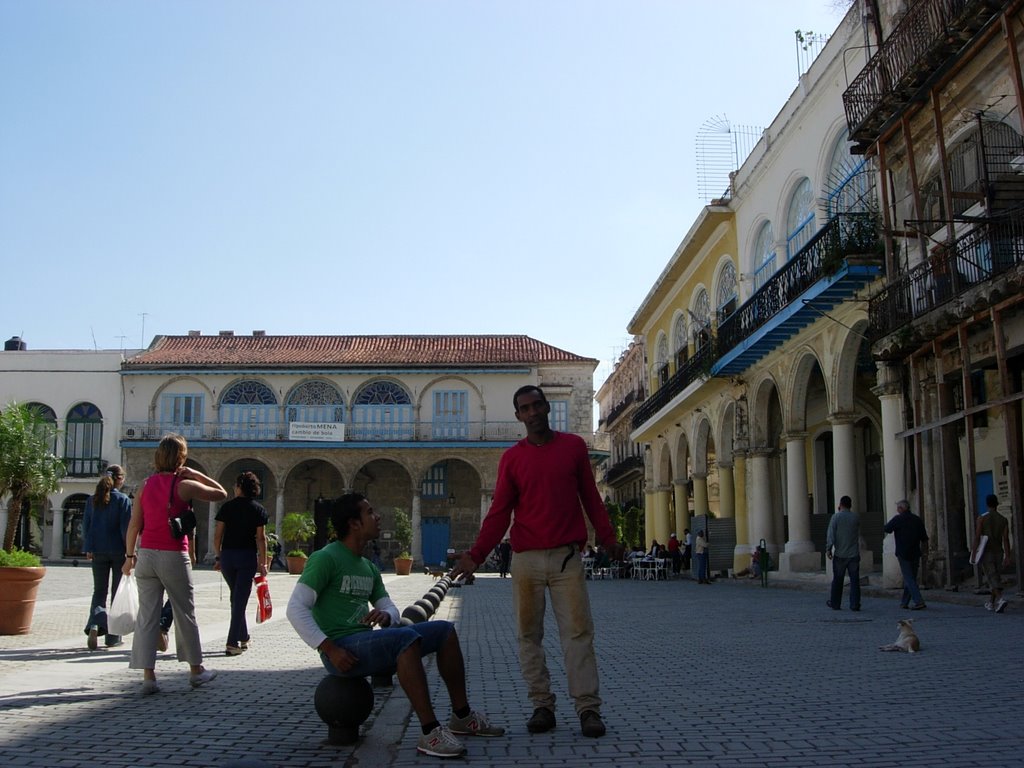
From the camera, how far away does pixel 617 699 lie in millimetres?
6449

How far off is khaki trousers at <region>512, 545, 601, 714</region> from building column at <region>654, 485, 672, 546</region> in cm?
3111

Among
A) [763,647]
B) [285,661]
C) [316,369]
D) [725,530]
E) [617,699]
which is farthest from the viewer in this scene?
[316,369]

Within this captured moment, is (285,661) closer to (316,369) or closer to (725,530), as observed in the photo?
(725,530)

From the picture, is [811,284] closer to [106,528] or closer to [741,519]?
[741,519]

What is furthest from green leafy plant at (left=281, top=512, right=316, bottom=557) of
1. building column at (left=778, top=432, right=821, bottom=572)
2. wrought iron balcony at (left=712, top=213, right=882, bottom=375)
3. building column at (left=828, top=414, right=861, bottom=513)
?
building column at (left=828, top=414, right=861, bottom=513)

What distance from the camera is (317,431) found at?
150ft

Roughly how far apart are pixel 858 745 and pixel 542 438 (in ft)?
6.65

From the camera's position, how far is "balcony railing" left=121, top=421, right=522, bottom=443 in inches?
1826

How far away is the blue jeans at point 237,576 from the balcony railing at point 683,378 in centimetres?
1800

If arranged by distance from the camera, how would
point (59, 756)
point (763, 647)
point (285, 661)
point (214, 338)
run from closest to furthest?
point (59, 756)
point (285, 661)
point (763, 647)
point (214, 338)

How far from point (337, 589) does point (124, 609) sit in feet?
9.92

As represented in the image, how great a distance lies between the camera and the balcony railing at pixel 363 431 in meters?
46.4

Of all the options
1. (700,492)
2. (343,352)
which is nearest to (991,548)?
(700,492)

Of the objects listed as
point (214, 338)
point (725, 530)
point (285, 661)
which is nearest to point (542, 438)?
point (285, 661)
